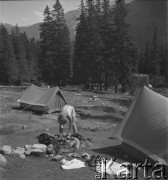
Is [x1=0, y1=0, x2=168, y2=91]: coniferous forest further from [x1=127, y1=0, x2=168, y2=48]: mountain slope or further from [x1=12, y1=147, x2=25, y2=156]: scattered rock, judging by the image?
[x1=127, y1=0, x2=168, y2=48]: mountain slope

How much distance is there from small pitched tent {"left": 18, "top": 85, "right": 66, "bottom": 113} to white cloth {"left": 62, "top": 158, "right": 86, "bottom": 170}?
10262 millimetres

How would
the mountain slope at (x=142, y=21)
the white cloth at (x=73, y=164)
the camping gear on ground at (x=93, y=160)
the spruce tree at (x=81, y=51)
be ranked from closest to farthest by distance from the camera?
the white cloth at (x=73, y=164) < the camping gear on ground at (x=93, y=160) < the spruce tree at (x=81, y=51) < the mountain slope at (x=142, y=21)

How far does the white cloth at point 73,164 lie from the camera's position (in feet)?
29.8

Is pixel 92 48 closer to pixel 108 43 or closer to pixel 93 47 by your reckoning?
pixel 93 47

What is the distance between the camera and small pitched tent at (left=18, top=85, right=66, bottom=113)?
64.4ft

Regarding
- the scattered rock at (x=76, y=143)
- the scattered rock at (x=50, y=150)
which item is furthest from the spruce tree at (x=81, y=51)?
the scattered rock at (x=50, y=150)

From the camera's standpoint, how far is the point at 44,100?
20016mm

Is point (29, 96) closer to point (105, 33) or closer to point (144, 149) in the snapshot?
point (144, 149)

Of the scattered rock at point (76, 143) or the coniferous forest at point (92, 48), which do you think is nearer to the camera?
the scattered rock at point (76, 143)

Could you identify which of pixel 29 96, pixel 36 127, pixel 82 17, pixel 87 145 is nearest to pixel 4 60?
pixel 82 17

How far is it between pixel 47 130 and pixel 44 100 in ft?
18.6

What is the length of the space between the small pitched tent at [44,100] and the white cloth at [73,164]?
10262 mm

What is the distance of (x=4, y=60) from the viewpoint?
2025 inches

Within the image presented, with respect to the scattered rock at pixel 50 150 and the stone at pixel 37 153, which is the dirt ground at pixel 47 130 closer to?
the stone at pixel 37 153
